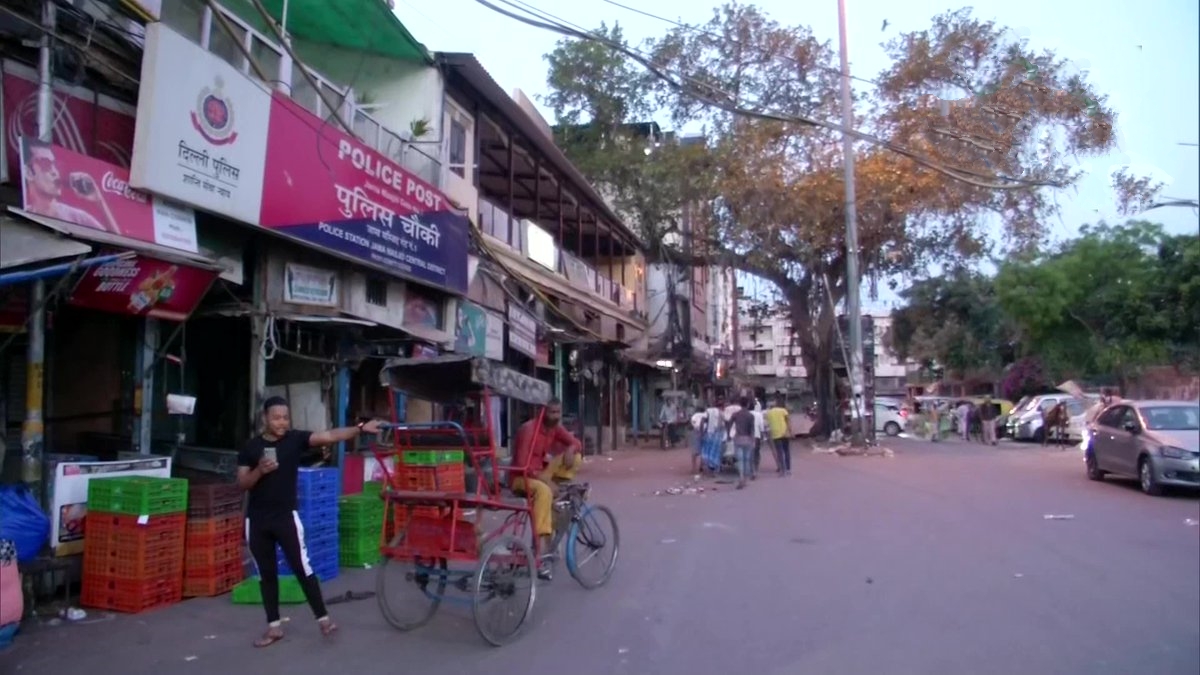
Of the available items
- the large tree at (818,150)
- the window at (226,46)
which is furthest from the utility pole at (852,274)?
the window at (226,46)

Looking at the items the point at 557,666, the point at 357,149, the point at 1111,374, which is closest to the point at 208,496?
the point at 557,666

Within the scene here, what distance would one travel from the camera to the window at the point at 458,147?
17875 millimetres

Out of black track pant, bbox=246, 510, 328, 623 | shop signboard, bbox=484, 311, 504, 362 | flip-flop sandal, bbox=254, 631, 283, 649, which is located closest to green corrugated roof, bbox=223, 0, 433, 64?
shop signboard, bbox=484, 311, 504, 362

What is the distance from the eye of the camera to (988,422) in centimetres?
3434

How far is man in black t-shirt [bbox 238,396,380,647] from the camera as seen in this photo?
6480 mm

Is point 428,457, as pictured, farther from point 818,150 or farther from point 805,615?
point 818,150

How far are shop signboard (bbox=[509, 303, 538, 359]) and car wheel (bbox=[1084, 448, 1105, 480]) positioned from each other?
10807 millimetres

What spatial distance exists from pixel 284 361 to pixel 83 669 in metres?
7.11

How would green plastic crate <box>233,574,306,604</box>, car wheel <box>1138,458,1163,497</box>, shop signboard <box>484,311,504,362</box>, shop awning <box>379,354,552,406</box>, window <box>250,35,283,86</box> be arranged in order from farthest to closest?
1. shop signboard <box>484,311,504,362</box>
2. car wheel <box>1138,458,1163,497</box>
3. window <box>250,35,283,86</box>
4. green plastic crate <box>233,574,306,604</box>
5. shop awning <box>379,354,552,406</box>

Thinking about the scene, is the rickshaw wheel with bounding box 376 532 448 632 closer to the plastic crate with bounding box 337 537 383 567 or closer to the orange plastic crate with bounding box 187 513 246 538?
the orange plastic crate with bounding box 187 513 246 538

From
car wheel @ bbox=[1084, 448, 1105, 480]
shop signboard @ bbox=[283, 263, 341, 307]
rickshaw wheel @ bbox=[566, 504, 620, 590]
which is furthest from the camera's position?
car wheel @ bbox=[1084, 448, 1105, 480]

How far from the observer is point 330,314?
40.6 ft

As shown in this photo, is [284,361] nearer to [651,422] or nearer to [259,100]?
[259,100]

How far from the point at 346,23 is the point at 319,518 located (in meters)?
7.36
